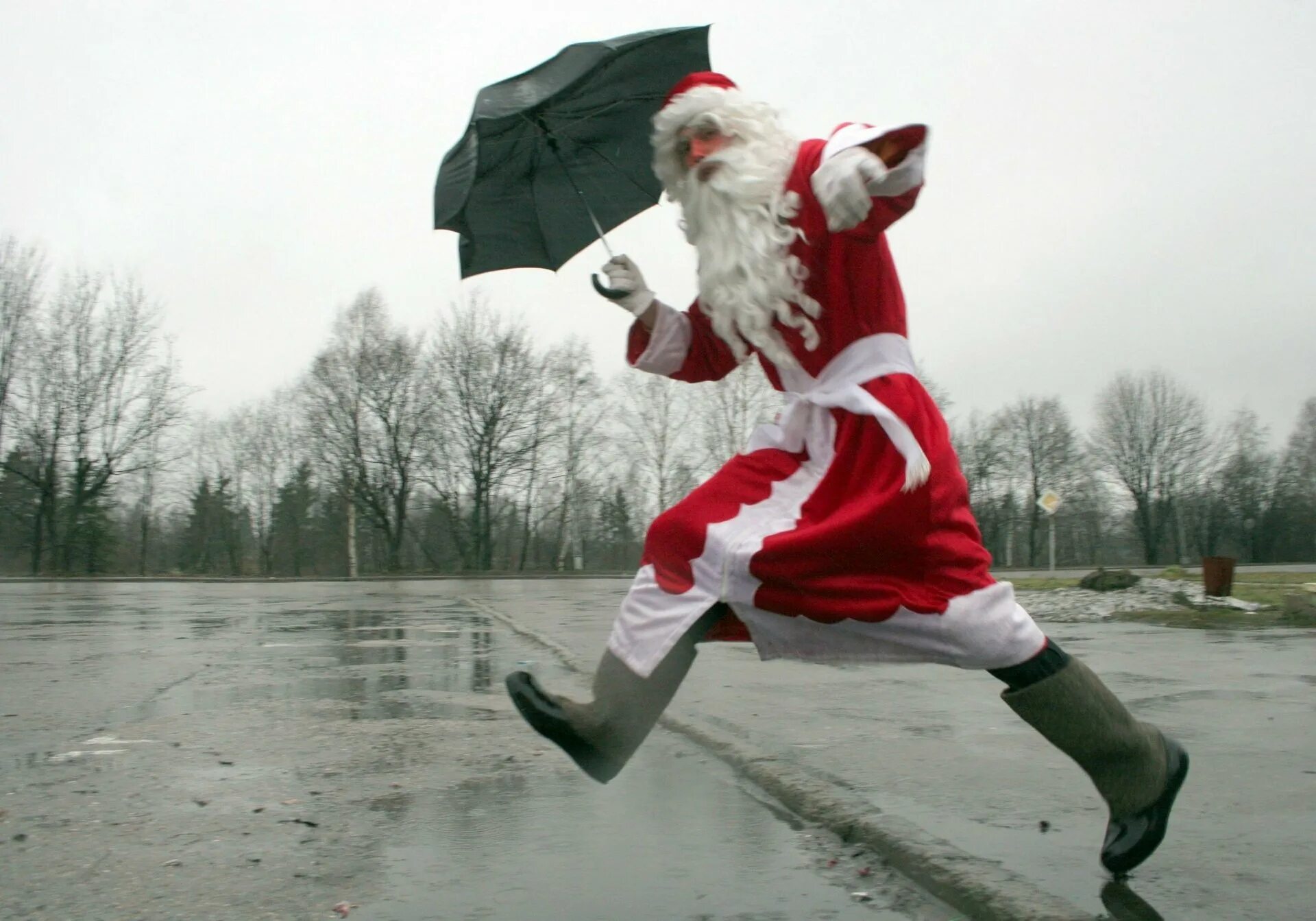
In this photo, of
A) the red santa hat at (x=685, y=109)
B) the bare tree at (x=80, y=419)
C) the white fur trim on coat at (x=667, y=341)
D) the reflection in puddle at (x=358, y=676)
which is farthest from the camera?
the bare tree at (x=80, y=419)

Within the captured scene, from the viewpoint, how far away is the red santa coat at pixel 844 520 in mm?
2500

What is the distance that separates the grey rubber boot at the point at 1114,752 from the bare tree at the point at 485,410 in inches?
1873

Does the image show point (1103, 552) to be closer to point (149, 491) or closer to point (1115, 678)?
point (149, 491)

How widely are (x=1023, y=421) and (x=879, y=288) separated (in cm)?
7034

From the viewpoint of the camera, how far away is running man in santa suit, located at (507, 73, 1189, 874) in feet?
8.23

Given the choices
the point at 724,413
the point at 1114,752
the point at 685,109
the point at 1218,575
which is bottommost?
the point at 1114,752

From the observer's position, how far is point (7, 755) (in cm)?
484

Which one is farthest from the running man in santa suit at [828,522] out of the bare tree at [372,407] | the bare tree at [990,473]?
the bare tree at [990,473]

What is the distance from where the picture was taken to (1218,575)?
46.8 feet

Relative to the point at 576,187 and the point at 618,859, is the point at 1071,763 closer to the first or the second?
the point at 618,859

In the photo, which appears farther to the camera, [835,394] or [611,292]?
[611,292]

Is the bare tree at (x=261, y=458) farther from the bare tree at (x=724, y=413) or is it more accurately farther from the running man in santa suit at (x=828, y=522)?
the running man in santa suit at (x=828, y=522)

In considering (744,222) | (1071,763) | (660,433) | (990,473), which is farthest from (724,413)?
(744,222)

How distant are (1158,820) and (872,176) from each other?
67.2 inches
